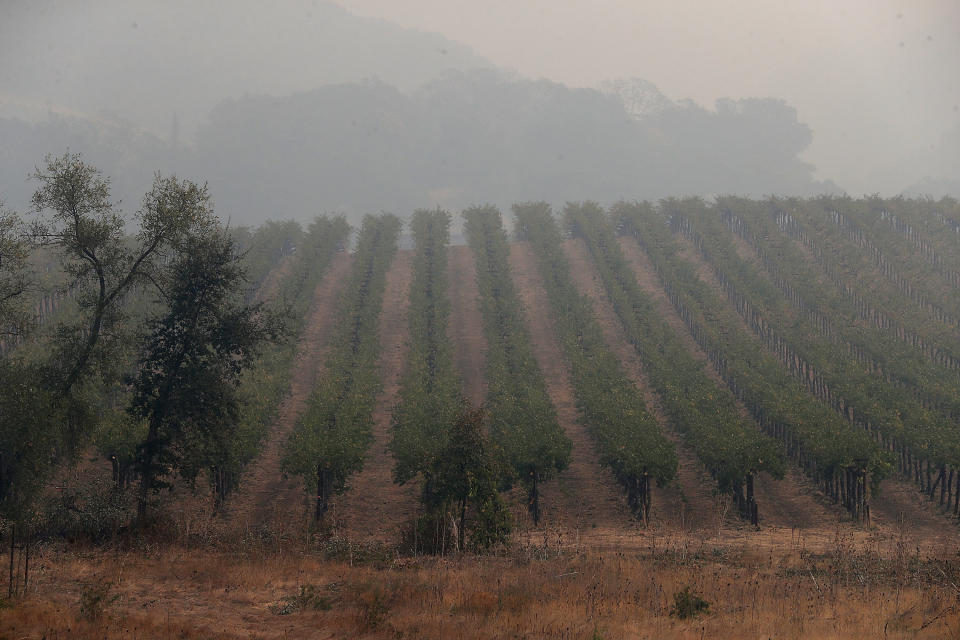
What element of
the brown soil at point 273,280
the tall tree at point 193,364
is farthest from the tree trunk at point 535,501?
the brown soil at point 273,280

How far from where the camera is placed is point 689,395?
42750mm

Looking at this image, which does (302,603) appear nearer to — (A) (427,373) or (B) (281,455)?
(B) (281,455)

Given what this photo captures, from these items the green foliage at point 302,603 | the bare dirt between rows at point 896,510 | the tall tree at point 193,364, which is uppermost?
the tall tree at point 193,364

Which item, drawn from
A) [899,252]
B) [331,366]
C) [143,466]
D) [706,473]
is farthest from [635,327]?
[143,466]

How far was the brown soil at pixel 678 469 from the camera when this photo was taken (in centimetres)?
3381

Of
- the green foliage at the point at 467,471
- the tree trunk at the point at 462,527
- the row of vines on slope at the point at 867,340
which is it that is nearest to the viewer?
the tree trunk at the point at 462,527

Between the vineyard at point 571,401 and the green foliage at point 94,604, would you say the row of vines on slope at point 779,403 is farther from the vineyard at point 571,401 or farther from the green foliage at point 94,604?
the green foliage at point 94,604

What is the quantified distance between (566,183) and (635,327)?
473 feet

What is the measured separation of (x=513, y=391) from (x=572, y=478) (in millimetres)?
8289

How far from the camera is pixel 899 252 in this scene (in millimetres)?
72188

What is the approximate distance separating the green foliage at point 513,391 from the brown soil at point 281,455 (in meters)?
12.7

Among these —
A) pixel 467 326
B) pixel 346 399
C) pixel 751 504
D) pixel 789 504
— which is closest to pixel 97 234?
pixel 346 399

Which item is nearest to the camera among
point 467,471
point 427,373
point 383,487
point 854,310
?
point 467,471

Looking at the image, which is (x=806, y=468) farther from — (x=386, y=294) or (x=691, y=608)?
(x=386, y=294)
